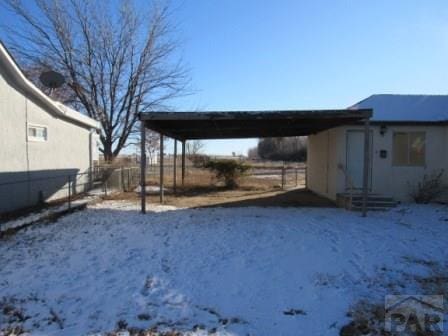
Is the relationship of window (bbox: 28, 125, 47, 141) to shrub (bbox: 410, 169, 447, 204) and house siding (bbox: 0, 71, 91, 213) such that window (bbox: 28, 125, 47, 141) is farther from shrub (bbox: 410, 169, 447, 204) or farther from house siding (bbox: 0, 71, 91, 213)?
shrub (bbox: 410, 169, 447, 204)

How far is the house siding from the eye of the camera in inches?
364

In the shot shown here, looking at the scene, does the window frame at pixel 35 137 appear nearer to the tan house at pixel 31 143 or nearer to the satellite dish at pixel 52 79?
the tan house at pixel 31 143

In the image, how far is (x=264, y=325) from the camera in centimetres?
352

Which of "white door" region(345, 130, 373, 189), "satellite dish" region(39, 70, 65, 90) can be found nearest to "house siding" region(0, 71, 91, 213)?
"satellite dish" region(39, 70, 65, 90)

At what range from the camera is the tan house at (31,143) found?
30.2ft

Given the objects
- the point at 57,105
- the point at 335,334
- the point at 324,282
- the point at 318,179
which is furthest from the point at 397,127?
the point at 57,105

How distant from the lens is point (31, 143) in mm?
10570

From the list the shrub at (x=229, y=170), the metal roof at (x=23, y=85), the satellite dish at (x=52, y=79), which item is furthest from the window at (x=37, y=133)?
the shrub at (x=229, y=170)

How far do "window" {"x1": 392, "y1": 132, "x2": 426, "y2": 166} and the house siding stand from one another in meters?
11.8

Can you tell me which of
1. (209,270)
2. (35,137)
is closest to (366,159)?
(209,270)

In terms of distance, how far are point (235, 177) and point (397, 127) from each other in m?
8.13

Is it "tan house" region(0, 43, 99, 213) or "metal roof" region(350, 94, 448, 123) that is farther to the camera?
"metal roof" region(350, 94, 448, 123)

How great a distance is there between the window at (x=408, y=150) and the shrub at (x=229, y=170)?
7.71 meters

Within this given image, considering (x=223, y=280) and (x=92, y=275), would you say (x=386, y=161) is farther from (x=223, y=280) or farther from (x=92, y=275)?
(x=92, y=275)
